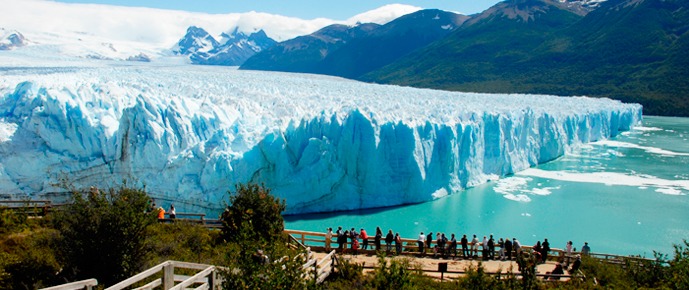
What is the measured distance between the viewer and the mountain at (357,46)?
10431 centimetres

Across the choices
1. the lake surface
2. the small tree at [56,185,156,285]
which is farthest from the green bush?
the lake surface

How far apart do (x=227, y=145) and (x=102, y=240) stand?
9778mm

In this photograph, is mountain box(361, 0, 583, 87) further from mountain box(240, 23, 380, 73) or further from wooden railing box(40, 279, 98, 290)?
wooden railing box(40, 279, 98, 290)

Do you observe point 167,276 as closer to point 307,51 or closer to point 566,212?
point 566,212

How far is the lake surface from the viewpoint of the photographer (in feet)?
50.2

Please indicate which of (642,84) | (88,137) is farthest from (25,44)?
(642,84)

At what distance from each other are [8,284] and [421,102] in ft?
62.4

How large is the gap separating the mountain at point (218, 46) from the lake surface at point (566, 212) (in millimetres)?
101567

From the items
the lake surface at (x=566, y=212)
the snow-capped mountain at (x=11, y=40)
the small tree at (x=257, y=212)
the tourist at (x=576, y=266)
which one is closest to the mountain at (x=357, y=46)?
the snow-capped mountain at (x=11, y=40)

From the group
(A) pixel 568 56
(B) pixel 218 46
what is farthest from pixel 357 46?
(A) pixel 568 56

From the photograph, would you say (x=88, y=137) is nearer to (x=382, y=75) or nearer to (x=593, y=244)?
(x=593, y=244)

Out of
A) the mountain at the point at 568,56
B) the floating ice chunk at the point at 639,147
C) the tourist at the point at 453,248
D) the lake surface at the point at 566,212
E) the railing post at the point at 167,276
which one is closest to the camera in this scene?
the railing post at the point at 167,276

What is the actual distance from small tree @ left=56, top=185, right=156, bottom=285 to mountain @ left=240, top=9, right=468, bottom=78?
94.3 metres

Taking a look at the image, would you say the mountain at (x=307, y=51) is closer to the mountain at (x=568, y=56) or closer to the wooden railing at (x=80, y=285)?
the mountain at (x=568, y=56)
